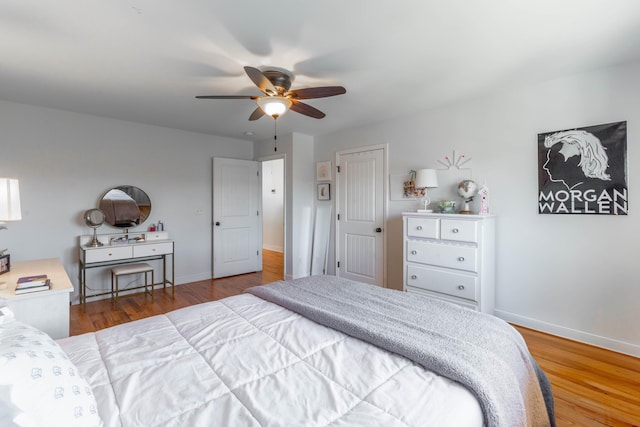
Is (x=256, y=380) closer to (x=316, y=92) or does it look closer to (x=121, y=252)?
(x=316, y=92)

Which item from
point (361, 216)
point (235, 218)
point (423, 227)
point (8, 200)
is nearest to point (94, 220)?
point (235, 218)

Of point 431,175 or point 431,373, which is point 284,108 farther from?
point 431,373

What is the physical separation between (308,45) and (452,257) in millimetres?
2292

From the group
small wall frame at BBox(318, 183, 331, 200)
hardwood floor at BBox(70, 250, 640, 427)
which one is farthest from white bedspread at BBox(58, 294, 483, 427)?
small wall frame at BBox(318, 183, 331, 200)

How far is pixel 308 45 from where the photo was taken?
2.12 meters

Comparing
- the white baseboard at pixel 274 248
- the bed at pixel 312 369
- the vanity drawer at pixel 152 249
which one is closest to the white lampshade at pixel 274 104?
the bed at pixel 312 369

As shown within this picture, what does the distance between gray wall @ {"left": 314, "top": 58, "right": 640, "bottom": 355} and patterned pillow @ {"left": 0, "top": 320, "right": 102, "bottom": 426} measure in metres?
3.40

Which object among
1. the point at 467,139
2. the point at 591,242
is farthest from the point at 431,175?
the point at 591,242

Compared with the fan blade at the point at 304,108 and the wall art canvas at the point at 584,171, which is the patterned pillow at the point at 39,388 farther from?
the wall art canvas at the point at 584,171

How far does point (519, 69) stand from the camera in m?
2.53

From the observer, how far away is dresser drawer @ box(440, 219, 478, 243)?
2.87m

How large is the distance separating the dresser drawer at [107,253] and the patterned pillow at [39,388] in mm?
3008

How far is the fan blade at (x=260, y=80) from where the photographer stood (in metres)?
1.97

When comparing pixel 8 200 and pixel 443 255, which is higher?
pixel 8 200
